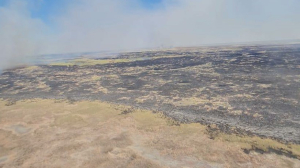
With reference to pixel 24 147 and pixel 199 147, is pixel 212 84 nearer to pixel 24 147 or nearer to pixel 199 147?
pixel 199 147

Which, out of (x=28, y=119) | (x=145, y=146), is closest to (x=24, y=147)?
(x=28, y=119)

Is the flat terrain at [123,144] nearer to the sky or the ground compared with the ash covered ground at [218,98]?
nearer to the ground

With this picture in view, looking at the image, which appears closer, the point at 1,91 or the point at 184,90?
the point at 184,90

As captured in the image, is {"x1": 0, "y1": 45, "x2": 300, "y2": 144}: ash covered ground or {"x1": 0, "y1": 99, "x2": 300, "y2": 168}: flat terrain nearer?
{"x1": 0, "y1": 99, "x2": 300, "y2": 168}: flat terrain

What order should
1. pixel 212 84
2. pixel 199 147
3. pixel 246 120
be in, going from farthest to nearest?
pixel 212 84, pixel 246 120, pixel 199 147

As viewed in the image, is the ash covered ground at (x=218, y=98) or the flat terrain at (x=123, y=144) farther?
the ash covered ground at (x=218, y=98)

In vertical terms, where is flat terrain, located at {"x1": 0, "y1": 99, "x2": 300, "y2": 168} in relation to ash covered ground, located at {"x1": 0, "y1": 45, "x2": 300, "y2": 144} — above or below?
below

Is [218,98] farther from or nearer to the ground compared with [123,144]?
farther from the ground

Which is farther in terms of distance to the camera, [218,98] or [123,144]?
[218,98]
